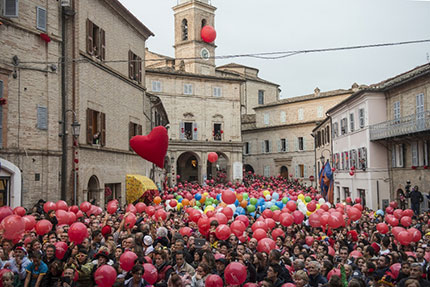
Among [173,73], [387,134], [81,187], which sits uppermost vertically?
[173,73]

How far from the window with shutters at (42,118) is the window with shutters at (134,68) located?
829cm

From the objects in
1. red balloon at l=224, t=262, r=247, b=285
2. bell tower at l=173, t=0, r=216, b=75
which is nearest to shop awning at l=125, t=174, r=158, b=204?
red balloon at l=224, t=262, r=247, b=285

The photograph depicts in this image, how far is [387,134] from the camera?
82.5 feet

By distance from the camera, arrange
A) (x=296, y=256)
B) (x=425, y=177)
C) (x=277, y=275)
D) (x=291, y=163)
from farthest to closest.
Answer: (x=291, y=163)
(x=425, y=177)
(x=296, y=256)
(x=277, y=275)

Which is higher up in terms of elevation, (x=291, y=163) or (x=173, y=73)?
(x=173, y=73)

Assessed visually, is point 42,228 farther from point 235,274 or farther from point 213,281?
point 235,274

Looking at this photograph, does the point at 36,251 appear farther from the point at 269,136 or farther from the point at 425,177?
the point at 269,136

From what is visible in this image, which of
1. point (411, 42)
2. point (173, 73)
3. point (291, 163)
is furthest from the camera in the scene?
point (291, 163)

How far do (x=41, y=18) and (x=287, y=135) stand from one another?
41.4 metres

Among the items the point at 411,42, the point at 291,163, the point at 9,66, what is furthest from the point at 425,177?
the point at 291,163

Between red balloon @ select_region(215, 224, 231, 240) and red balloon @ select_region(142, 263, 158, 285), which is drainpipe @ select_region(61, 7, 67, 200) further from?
red balloon @ select_region(142, 263, 158, 285)

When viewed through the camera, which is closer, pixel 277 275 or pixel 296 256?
pixel 277 275

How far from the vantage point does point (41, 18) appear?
659 inches

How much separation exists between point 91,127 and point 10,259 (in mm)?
12271
